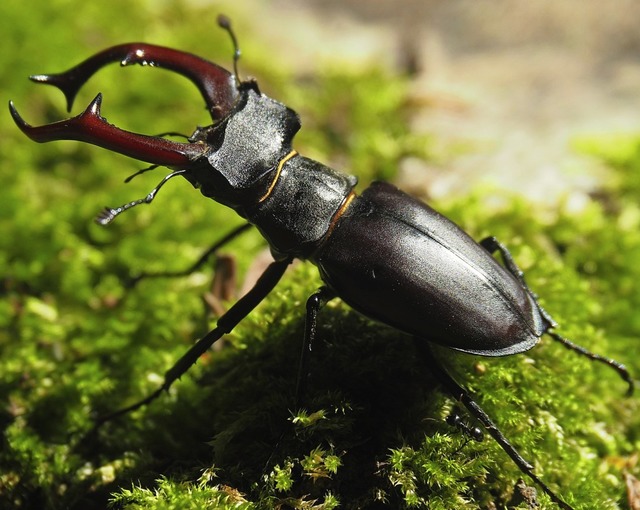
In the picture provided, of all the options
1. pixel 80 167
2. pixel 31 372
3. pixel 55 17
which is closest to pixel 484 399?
pixel 31 372

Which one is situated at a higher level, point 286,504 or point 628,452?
point 628,452

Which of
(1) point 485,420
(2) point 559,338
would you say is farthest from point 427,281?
(2) point 559,338

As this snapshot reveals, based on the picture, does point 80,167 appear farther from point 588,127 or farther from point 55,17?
point 588,127

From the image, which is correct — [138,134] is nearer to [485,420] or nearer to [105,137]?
[105,137]

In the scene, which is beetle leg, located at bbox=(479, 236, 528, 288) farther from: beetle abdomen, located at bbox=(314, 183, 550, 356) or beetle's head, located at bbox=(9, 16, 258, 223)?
beetle's head, located at bbox=(9, 16, 258, 223)

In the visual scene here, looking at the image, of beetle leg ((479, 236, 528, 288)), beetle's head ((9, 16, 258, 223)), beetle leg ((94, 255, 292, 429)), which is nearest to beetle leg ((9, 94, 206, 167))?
beetle's head ((9, 16, 258, 223))

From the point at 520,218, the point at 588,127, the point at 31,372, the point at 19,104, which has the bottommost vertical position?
the point at 31,372
